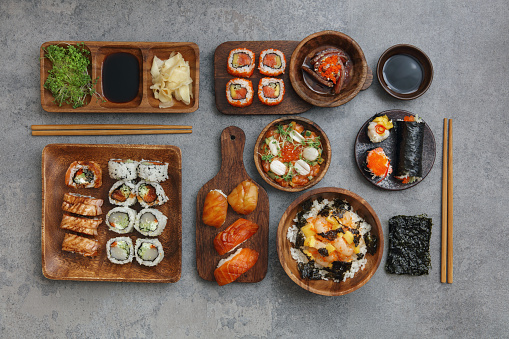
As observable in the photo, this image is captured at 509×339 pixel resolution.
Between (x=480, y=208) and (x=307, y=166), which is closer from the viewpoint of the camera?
(x=307, y=166)

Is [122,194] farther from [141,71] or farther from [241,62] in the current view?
[241,62]

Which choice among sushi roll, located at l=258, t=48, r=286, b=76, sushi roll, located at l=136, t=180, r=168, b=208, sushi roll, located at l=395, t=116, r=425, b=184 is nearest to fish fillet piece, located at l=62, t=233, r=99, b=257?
sushi roll, located at l=136, t=180, r=168, b=208

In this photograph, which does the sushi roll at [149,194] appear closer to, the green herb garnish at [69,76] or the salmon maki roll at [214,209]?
the salmon maki roll at [214,209]

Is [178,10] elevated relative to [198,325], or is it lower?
elevated

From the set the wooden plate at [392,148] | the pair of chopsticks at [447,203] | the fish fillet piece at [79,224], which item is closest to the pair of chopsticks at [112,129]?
the fish fillet piece at [79,224]

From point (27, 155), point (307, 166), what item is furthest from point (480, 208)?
point (27, 155)

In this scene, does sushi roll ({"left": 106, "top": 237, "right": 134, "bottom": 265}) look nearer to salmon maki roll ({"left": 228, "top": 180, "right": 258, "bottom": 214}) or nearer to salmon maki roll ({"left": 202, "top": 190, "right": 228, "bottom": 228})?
salmon maki roll ({"left": 202, "top": 190, "right": 228, "bottom": 228})

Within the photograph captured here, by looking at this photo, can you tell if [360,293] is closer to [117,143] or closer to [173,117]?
[173,117]

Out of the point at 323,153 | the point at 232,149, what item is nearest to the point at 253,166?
the point at 232,149
